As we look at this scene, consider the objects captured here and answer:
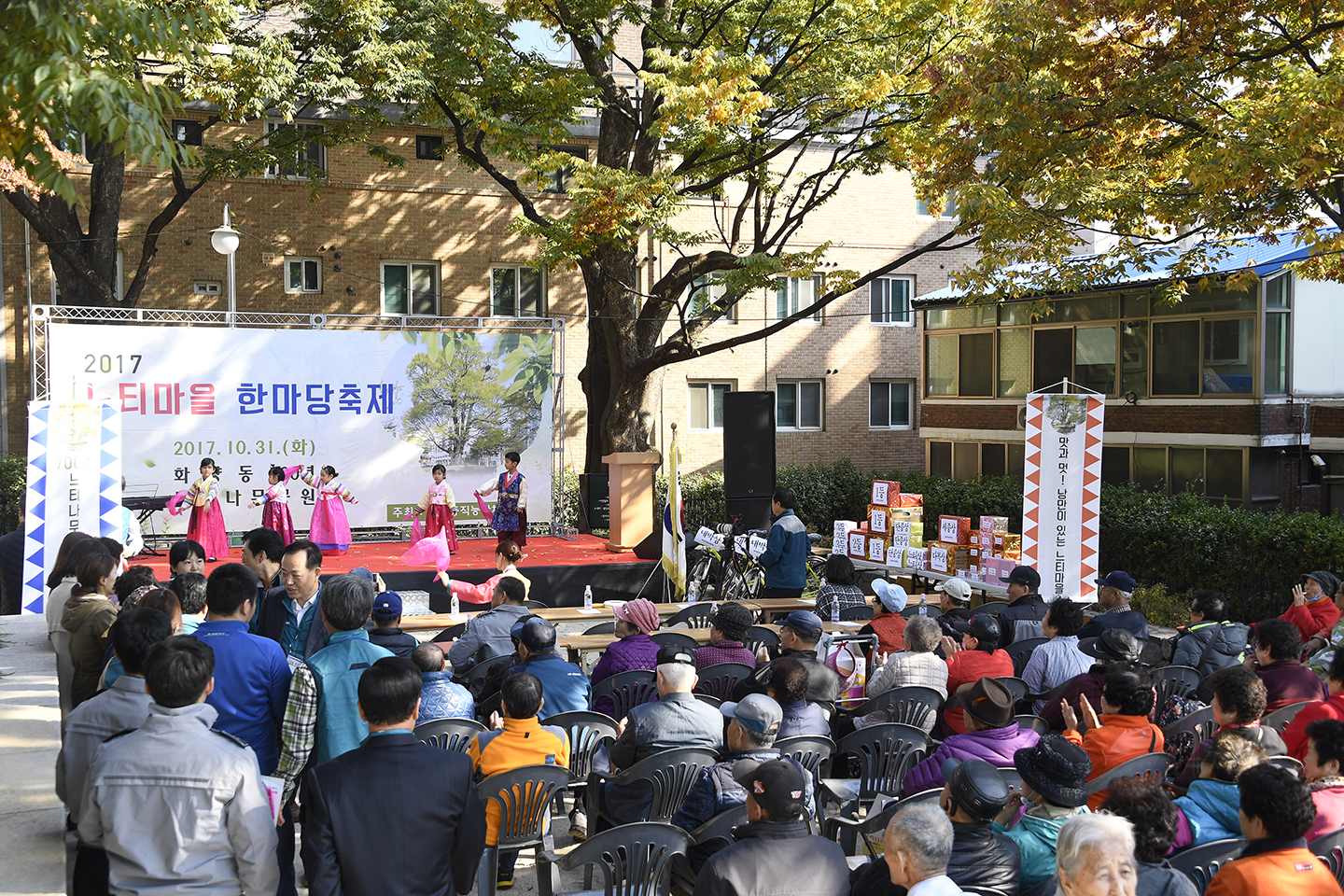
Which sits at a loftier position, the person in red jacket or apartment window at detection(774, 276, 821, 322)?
apartment window at detection(774, 276, 821, 322)

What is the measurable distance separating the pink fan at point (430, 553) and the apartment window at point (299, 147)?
8.34m

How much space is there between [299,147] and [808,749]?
1639 cm

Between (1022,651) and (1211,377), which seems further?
(1211,377)

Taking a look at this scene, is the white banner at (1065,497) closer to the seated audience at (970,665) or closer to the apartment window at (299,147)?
the seated audience at (970,665)

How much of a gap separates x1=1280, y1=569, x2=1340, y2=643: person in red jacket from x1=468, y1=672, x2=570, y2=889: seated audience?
5649 mm

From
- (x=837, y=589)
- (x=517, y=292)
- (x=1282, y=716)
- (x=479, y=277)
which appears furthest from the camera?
(x=517, y=292)

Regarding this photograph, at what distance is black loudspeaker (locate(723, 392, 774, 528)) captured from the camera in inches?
509

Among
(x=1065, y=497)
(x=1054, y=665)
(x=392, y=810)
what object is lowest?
(x=1054, y=665)

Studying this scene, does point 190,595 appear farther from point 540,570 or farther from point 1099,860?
point 540,570

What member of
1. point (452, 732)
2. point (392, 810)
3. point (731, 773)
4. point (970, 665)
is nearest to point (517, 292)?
point (970, 665)

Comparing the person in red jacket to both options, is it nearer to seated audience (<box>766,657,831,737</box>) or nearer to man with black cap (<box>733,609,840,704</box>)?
man with black cap (<box>733,609,840,704</box>)

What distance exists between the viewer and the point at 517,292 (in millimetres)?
21719

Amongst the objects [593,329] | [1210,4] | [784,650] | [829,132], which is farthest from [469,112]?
[784,650]

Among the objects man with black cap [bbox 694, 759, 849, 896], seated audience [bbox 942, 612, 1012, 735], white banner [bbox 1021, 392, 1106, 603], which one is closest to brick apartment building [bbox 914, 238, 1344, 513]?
white banner [bbox 1021, 392, 1106, 603]
